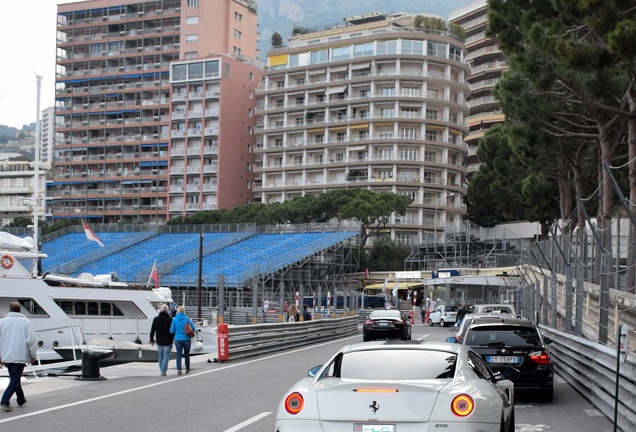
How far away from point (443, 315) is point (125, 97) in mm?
75195

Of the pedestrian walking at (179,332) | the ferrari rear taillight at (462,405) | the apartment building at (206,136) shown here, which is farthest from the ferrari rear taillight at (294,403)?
A: the apartment building at (206,136)

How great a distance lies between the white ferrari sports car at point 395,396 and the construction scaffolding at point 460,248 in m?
75.9

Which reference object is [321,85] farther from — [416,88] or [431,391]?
[431,391]

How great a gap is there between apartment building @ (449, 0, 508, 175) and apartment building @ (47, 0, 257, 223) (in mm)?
31041

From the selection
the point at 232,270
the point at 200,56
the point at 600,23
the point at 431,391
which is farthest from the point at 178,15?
the point at 431,391

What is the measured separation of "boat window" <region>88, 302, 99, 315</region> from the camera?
31277 mm

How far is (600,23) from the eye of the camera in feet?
63.6

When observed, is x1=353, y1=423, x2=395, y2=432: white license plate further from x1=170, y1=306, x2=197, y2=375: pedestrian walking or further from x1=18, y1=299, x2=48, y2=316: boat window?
x1=18, y1=299, x2=48, y2=316: boat window

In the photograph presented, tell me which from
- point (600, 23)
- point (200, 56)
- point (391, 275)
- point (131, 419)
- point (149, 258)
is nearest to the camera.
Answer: point (131, 419)

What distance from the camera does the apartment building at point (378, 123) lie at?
346 ft

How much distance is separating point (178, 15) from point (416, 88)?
34559 mm

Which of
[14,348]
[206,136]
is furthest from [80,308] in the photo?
[206,136]

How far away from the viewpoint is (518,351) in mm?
14500

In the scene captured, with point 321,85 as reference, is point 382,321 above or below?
below
